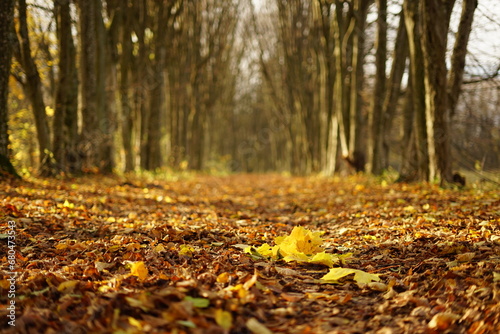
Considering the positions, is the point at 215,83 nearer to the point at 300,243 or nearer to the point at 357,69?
the point at 357,69

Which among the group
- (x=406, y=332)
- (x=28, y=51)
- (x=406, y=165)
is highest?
(x=28, y=51)

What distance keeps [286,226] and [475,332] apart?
10.4 feet

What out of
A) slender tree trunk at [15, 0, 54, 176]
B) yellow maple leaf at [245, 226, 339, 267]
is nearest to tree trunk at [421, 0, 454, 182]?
yellow maple leaf at [245, 226, 339, 267]

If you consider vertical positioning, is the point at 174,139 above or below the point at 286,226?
above

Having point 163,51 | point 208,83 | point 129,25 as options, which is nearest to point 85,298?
point 129,25

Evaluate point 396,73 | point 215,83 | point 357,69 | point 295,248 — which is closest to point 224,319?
point 295,248

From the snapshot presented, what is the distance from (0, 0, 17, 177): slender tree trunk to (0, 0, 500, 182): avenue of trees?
2 cm

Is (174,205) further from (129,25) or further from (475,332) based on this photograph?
(129,25)

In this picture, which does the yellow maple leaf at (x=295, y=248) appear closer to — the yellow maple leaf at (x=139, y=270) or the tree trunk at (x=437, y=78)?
the yellow maple leaf at (x=139, y=270)

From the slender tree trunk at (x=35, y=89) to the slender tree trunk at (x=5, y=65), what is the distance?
1789mm

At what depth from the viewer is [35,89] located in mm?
8742

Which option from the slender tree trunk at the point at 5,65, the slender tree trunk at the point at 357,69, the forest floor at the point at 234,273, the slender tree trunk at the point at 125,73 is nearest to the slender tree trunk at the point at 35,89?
the slender tree trunk at the point at 5,65

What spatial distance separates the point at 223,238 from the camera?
4.33 meters

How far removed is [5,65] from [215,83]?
17.9 meters
